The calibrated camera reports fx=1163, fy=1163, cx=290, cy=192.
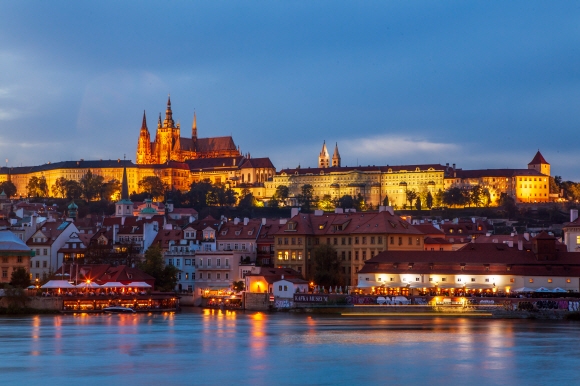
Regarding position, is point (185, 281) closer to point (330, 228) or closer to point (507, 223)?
point (330, 228)

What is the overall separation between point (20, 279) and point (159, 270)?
9249 mm

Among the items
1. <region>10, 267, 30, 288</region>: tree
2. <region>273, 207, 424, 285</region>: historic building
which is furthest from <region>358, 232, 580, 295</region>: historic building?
<region>10, 267, 30, 288</region>: tree

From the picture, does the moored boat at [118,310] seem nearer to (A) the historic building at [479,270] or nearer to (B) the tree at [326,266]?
(B) the tree at [326,266]

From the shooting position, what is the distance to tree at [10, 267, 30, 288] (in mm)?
76688

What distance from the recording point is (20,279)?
7700cm

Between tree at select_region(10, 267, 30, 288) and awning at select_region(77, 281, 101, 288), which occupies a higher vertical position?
tree at select_region(10, 267, 30, 288)

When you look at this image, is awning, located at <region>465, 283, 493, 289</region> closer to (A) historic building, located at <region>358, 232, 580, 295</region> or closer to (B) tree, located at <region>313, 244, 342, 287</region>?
(A) historic building, located at <region>358, 232, 580, 295</region>

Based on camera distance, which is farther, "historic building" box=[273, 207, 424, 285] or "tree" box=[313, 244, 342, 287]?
"historic building" box=[273, 207, 424, 285]

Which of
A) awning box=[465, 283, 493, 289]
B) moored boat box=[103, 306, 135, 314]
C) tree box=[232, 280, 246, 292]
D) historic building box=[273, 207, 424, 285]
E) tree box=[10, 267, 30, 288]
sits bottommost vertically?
moored boat box=[103, 306, 135, 314]

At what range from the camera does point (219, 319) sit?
6650 centimetres

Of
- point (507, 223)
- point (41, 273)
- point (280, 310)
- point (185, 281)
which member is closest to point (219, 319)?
point (280, 310)

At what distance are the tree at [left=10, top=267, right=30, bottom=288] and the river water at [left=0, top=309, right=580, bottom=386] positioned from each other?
35.5ft

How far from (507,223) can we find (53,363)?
138 meters

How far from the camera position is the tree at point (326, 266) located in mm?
77875
